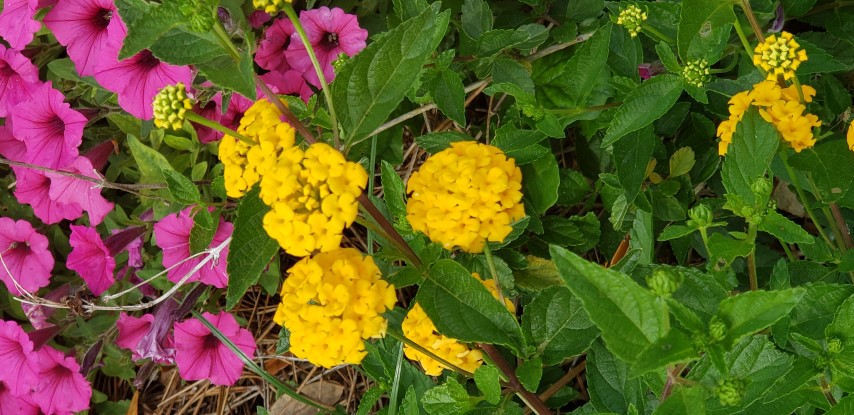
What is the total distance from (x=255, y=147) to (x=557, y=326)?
0.53 metres

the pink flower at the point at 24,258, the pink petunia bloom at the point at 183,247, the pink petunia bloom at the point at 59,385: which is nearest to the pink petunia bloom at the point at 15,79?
the pink flower at the point at 24,258

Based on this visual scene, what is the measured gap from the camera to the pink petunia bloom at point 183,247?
59.4 inches

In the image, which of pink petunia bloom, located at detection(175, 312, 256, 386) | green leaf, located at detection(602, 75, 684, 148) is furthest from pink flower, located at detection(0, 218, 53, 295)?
green leaf, located at detection(602, 75, 684, 148)

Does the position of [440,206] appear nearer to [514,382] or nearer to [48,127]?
[514,382]

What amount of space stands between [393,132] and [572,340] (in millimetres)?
668

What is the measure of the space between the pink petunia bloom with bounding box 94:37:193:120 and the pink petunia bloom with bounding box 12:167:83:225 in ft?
1.17

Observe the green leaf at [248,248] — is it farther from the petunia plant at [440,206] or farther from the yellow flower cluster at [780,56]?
the yellow flower cluster at [780,56]

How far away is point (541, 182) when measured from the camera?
1304 mm

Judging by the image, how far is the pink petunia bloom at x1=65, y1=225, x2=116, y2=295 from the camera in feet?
5.33

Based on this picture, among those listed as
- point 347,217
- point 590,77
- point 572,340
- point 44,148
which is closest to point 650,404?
point 572,340

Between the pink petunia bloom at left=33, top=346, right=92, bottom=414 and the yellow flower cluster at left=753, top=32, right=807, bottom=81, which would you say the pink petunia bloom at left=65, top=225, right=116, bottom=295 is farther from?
the yellow flower cluster at left=753, top=32, right=807, bottom=81

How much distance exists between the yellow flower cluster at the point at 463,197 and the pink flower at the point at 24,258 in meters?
1.13

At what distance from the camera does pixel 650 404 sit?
47.1 inches

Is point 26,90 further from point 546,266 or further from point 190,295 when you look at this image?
point 546,266
